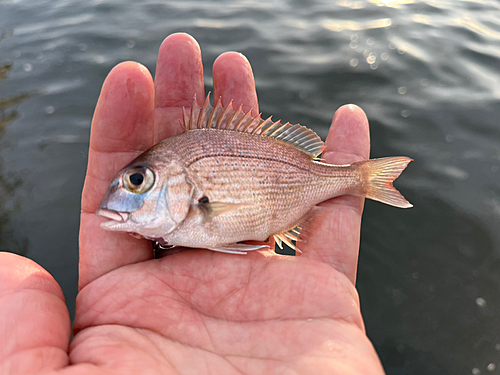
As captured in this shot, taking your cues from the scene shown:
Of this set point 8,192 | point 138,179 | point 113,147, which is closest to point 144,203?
point 138,179

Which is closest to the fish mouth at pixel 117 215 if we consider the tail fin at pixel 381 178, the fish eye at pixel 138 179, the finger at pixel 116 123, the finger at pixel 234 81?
the fish eye at pixel 138 179

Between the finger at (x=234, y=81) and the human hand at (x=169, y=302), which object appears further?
the finger at (x=234, y=81)

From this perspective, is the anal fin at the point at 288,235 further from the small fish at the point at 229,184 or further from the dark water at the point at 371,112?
the dark water at the point at 371,112

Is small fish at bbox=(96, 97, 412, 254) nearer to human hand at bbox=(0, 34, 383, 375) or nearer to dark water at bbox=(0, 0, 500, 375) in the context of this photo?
human hand at bbox=(0, 34, 383, 375)

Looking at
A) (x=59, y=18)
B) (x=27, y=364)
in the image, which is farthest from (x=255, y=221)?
(x=59, y=18)

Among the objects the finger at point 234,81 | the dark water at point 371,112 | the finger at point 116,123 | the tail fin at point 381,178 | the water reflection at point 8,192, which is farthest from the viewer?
the water reflection at point 8,192

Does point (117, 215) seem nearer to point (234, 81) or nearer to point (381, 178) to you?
point (234, 81)

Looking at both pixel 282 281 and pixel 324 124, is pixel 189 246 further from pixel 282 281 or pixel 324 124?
pixel 324 124
